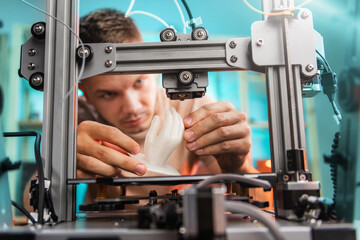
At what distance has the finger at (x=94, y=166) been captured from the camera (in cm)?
107

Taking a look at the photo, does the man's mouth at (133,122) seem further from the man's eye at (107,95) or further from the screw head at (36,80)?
the screw head at (36,80)

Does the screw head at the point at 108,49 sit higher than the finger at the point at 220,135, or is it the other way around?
the screw head at the point at 108,49

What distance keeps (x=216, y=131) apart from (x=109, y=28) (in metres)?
0.95

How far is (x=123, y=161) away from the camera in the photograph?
1.08 metres

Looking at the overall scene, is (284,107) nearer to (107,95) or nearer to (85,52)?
(85,52)

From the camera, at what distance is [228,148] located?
1.26 m

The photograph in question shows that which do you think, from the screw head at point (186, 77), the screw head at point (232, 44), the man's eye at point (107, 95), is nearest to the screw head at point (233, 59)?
the screw head at point (232, 44)

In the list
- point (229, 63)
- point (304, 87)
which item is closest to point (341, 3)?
point (304, 87)

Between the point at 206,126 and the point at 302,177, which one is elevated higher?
the point at 206,126

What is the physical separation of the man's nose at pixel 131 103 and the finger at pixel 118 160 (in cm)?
47

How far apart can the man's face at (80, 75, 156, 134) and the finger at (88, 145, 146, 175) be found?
448mm

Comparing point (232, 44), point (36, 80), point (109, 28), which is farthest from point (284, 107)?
point (109, 28)

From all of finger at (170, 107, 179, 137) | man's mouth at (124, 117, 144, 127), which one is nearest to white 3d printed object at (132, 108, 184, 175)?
finger at (170, 107, 179, 137)

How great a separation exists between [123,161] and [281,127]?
59 centimetres
